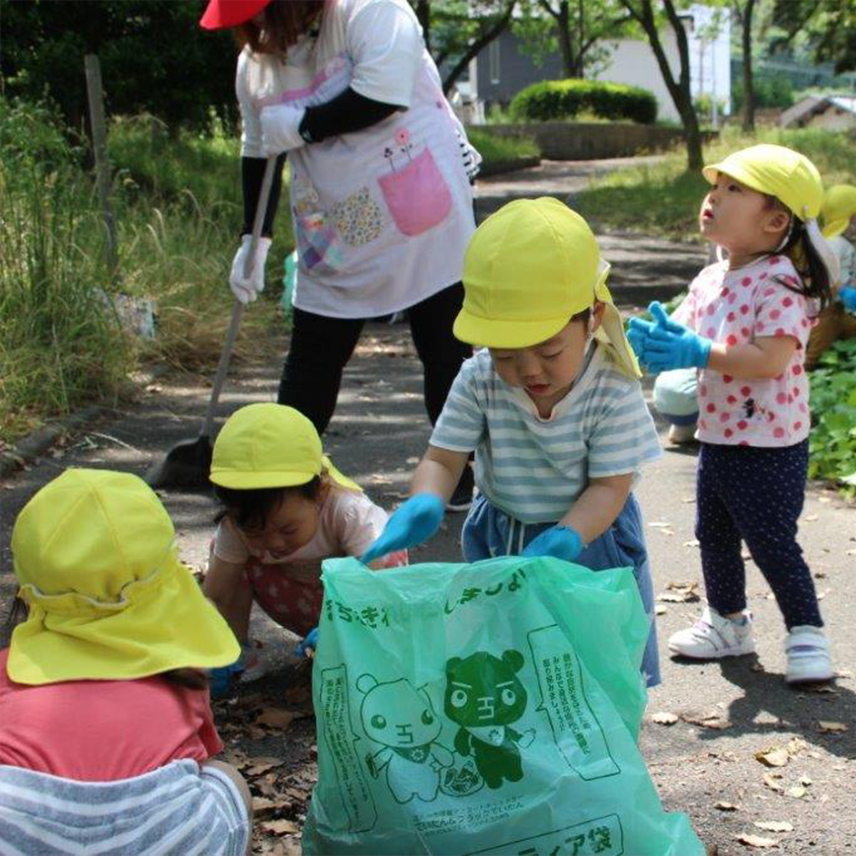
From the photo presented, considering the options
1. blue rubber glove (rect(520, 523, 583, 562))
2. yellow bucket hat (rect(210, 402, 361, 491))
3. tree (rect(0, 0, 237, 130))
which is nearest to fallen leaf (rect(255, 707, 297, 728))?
yellow bucket hat (rect(210, 402, 361, 491))

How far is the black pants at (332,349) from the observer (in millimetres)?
4539

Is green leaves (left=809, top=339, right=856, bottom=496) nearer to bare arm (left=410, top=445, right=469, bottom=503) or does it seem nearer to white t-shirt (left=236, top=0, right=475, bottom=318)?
white t-shirt (left=236, top=0, right=475, bottom=318)

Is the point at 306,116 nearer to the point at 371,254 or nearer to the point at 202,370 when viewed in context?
the point at 371,254

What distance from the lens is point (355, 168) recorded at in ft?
14.3

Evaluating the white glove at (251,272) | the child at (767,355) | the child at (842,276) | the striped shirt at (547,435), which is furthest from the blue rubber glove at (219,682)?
the child at (842,276)

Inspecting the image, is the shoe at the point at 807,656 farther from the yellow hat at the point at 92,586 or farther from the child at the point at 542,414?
the yellow hat at the point at 92,586

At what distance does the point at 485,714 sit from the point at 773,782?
3.17 ft

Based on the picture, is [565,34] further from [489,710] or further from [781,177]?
[489,710]

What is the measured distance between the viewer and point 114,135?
14.1 meters

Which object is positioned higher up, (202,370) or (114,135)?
(114,135)

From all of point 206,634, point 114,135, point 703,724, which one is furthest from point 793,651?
point 114,135

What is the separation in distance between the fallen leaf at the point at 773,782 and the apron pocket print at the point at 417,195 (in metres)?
2.06

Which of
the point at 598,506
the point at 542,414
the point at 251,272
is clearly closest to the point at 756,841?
the point at 598,506

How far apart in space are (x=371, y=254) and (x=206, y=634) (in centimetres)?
219
